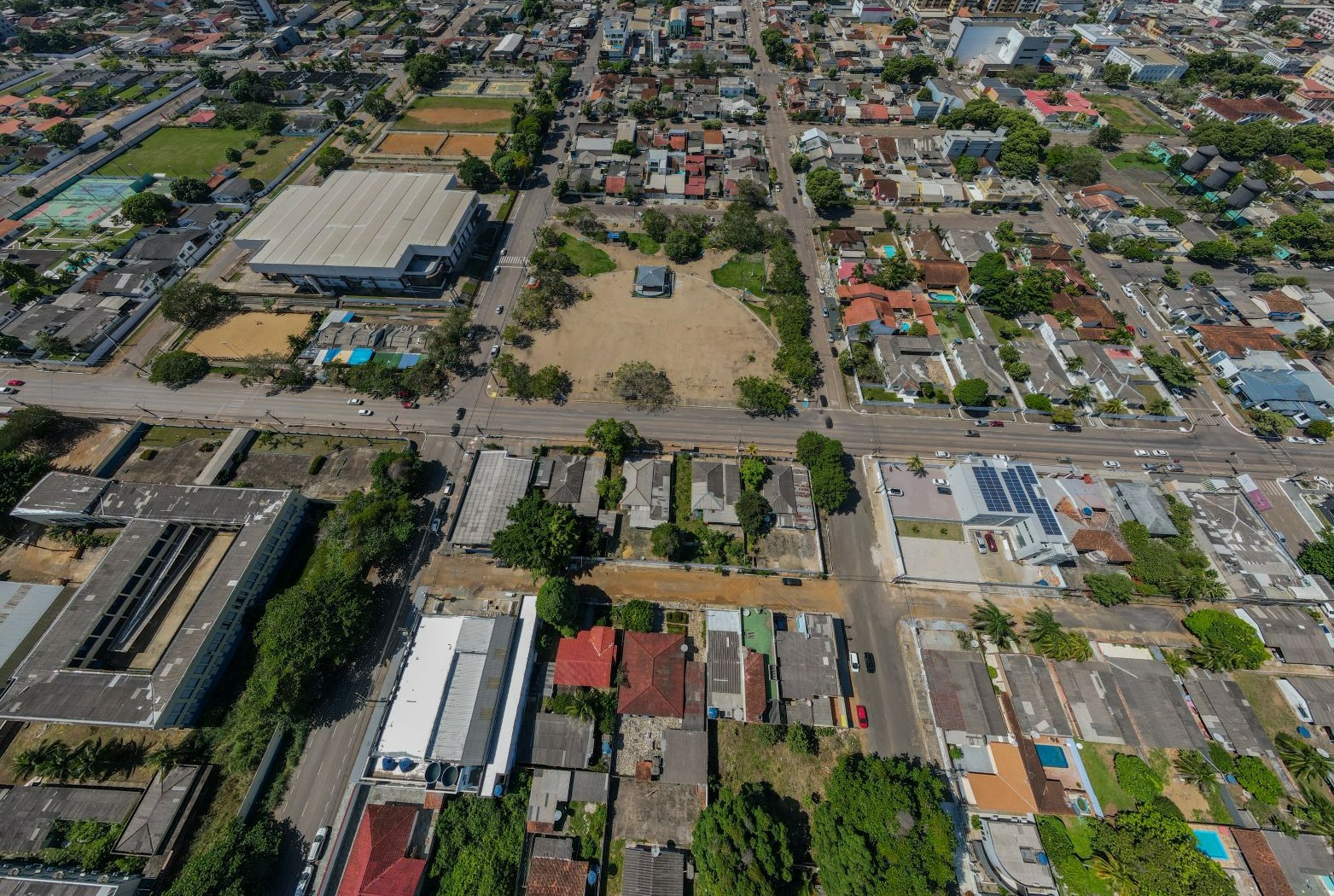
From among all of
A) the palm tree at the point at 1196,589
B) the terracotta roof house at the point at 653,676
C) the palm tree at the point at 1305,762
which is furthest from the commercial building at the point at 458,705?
the palm tree at the point at 1305,762

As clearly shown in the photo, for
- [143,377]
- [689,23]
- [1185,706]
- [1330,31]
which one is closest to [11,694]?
[143,377]

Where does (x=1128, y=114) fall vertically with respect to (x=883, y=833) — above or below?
above

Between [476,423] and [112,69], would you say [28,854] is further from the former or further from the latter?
[112,69]

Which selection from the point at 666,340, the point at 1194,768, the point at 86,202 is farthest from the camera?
the point at 86,202

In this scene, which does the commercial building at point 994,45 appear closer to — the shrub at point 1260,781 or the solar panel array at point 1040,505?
the solar panel array at point 1040,505

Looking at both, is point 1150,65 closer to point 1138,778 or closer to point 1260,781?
point 1260,781

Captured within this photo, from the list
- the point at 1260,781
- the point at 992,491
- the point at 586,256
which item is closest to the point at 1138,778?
the point at 1260,781

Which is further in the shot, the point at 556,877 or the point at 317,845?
the point at 317,845

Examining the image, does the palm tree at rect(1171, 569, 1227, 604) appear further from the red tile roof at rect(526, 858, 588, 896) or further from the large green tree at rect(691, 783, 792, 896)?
the red tile roof at rect(526, 858, 588, 896)
